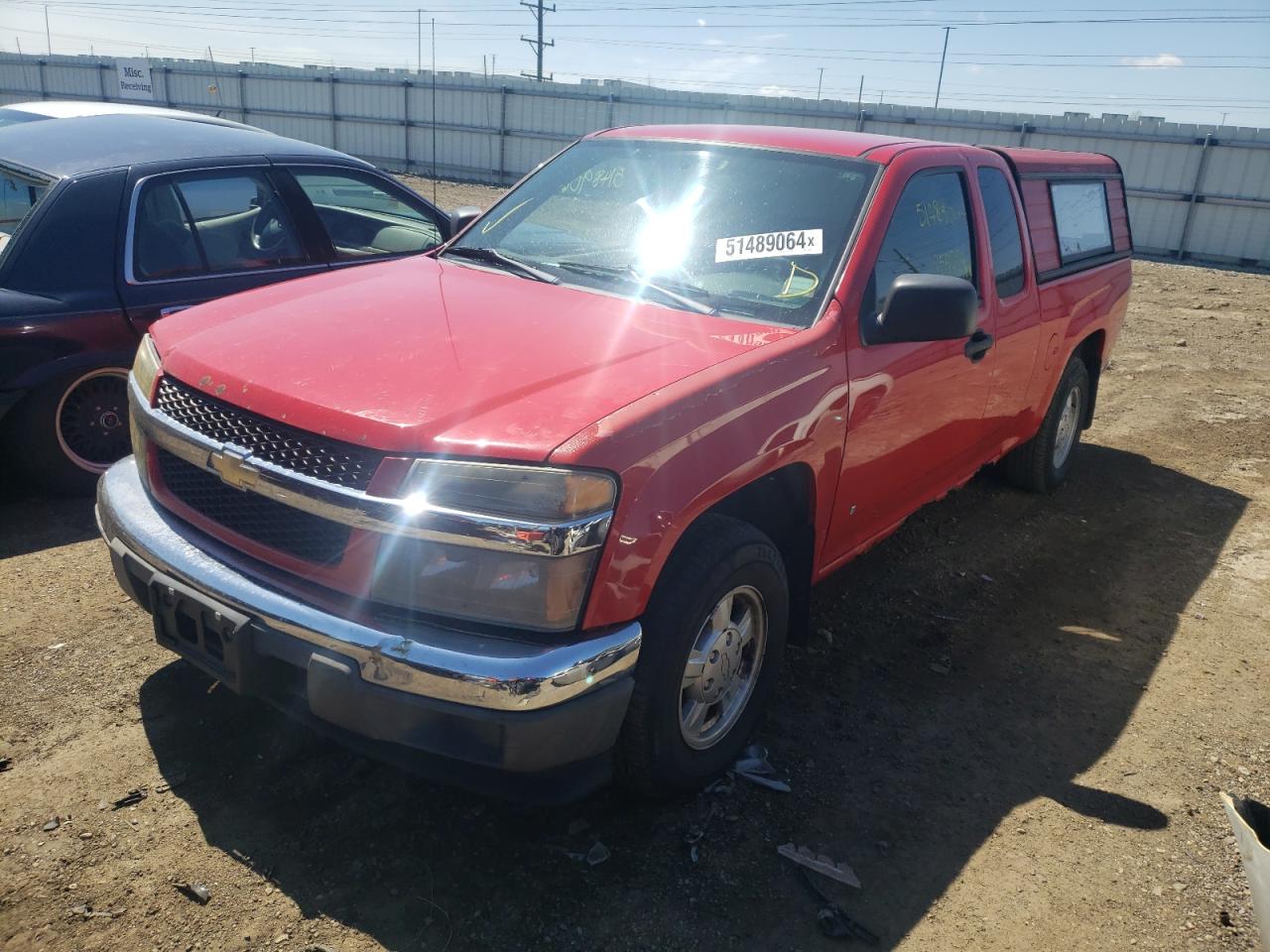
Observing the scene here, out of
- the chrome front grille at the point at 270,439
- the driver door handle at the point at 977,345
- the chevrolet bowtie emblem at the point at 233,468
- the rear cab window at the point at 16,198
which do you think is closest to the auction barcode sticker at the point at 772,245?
the driver door handle at the point at 977,345

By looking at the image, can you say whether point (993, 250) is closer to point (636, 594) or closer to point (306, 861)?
point (636, 594)

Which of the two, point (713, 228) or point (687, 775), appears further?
point (713, 228)

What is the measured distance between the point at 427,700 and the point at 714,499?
3.11ft

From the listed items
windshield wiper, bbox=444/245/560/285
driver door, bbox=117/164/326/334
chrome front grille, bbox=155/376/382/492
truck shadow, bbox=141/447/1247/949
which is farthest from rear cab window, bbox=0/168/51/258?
truck shadow, bbox=141/447/1247/949

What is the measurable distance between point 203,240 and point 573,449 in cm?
362

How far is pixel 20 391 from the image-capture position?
446 centimetres

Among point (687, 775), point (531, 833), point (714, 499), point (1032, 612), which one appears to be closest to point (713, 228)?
point (714, 499)

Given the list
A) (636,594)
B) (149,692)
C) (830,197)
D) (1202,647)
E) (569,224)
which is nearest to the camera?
(636,594)

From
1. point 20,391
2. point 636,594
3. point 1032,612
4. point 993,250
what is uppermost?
point 993,250

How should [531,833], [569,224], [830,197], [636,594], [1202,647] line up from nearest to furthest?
[636,594] < [531,833] < [830,197] < [569,224] < [1202,647]

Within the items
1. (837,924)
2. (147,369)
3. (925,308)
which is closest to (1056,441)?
(925,308)

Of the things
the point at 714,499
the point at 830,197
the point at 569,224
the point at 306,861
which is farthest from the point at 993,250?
the point at 306,861

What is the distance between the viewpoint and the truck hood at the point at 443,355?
96.3 inches

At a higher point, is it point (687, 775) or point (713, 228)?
point (713, 228)
